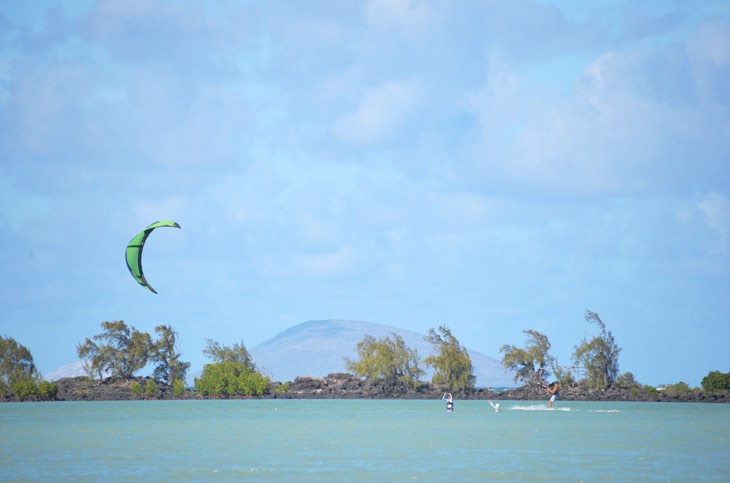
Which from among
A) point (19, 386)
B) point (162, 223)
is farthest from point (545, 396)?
point (162, 223)

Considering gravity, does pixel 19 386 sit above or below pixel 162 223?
below

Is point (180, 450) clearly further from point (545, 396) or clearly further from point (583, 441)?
point (545, 396)

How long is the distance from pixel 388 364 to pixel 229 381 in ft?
80.4

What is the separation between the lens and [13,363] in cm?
13250

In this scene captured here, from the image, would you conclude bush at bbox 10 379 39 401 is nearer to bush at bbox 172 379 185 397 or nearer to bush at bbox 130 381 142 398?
bush at bbox 130 381 142 398

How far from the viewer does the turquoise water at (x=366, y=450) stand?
35.6m

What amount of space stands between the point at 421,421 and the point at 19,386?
78604mm

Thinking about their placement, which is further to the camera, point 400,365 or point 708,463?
point 400,365

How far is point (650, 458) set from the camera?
41.7 meters

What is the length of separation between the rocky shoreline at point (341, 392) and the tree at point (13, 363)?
285cm

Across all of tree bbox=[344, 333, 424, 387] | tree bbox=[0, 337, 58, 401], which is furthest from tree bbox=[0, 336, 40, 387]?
tree bbox=[344, 333, 424, 387]

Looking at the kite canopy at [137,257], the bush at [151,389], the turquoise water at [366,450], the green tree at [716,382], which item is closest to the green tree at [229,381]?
the bush at [151,389]

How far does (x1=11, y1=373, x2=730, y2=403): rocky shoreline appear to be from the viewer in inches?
4919

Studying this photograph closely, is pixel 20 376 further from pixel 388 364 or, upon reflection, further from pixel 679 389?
pixel 679 389
